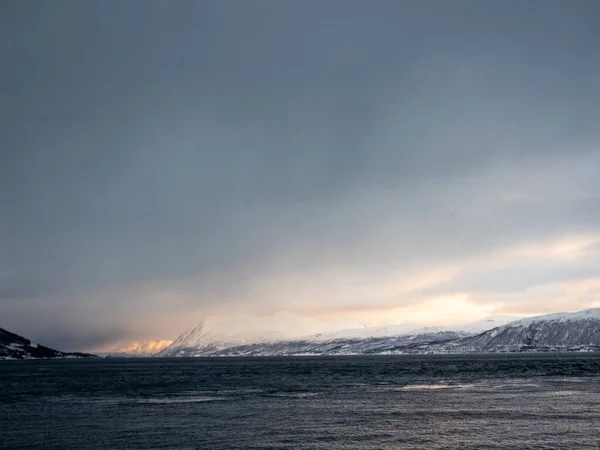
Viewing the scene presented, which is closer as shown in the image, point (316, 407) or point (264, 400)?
point (316, 407)

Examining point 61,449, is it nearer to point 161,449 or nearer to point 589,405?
point 161,449

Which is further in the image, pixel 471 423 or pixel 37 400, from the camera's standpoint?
pixel 37 400

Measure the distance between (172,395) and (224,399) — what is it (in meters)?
16.6

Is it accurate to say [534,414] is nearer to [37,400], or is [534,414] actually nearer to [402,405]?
[402,405]

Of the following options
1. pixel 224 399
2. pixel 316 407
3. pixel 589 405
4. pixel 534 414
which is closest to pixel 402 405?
pixel 316 407

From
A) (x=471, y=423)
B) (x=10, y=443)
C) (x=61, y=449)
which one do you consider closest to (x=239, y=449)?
(x=61, y=449)

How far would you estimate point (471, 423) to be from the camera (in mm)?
68188

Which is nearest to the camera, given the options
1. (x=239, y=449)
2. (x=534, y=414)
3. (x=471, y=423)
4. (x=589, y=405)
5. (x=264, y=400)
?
(x=239, y=449)

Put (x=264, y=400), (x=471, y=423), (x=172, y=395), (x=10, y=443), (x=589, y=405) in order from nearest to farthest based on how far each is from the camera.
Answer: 1. (x=10, y=443)
2. (x=471, y=423)
3. (x=589, y=405)
4. (x=264, y=400)
5. (x=172, y=395)

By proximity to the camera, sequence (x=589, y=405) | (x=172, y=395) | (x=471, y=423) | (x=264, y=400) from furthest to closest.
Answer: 1. (x=172, y=395)
2. (x=264, y=400)
3. (x=589, y=405)
4. (x=471, y=423)

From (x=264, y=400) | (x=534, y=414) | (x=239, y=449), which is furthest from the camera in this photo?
(x=264, y=400)

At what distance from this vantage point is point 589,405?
83938mm

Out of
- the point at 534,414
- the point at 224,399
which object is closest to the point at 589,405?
the point at 534,414

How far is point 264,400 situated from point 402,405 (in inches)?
1056
